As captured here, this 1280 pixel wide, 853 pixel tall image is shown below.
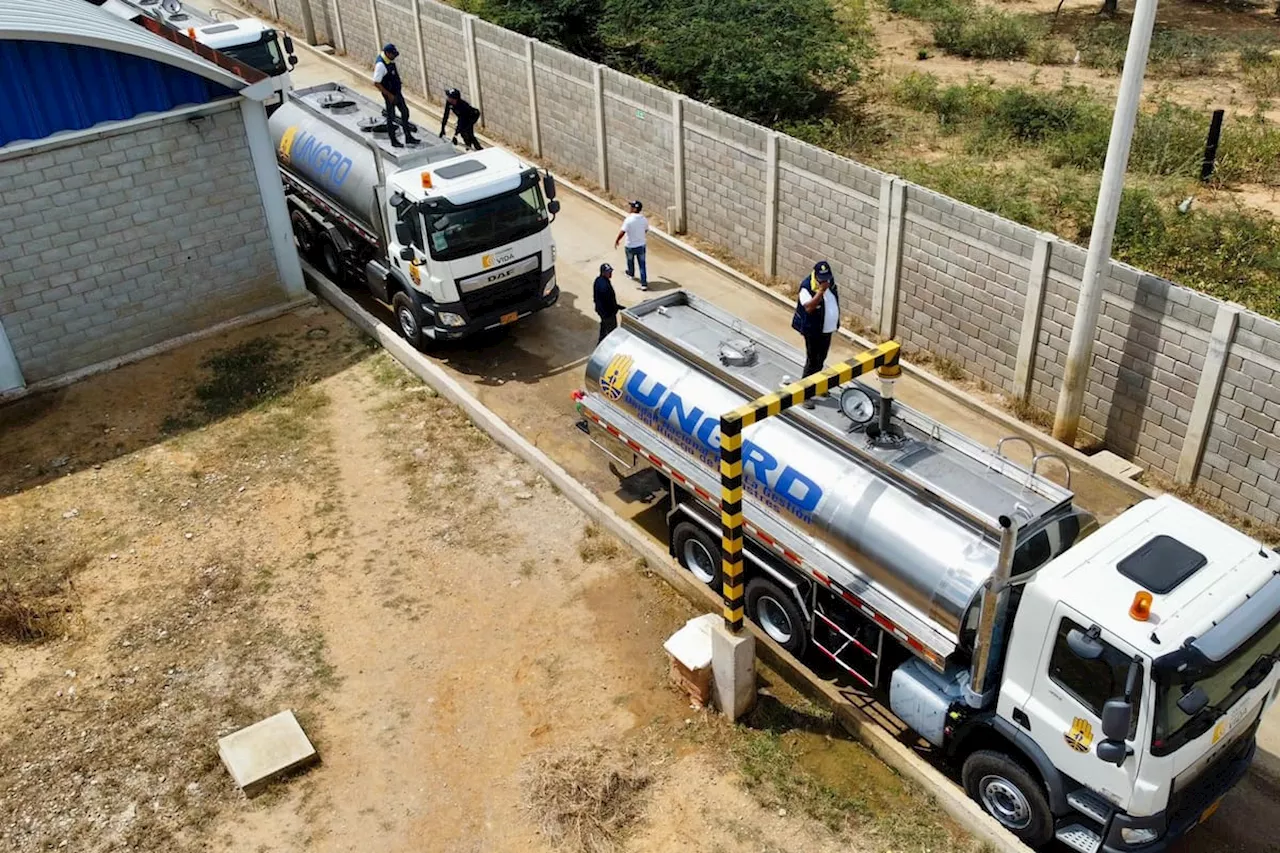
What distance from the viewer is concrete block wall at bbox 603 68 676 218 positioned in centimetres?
1828

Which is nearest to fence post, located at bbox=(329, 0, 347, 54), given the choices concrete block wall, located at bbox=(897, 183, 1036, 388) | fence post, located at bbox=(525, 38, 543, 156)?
fence post, located at bbox=(525, 38, 543, 156)

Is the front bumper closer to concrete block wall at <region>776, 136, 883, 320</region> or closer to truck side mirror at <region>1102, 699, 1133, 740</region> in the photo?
truck side mirror at <region>1102, 699, 1133, 740</region>

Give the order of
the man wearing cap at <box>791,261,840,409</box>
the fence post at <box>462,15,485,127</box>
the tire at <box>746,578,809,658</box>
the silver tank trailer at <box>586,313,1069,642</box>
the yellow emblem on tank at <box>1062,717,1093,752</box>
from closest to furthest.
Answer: the yellow emblem on tank at <box>1062,717,1093,752</box> → the silver tank trailer at <box>586,313,1069,642</box> → the tire at <box>746,578,809,658</box> → the man wearing cap at <box>791,261,840,409</box> → the fence post at <box>462,15,485,127</box>

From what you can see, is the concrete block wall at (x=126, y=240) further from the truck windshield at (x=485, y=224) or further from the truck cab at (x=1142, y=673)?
the truck cab at (x=1142, y=673)

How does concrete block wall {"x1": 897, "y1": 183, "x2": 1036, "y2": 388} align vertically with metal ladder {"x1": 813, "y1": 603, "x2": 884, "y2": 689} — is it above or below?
above

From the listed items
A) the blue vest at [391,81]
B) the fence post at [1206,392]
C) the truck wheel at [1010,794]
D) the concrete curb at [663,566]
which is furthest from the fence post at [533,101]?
the truck wheel at [1010,794]

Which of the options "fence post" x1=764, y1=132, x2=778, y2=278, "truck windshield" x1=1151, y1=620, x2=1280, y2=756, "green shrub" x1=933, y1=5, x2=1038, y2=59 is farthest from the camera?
"green shrub" x1=933, y1=5, x2=1038, y2=59

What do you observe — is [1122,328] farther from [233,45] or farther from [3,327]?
[233,45]

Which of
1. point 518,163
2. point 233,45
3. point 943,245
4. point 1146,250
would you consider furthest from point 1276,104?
point 233,45

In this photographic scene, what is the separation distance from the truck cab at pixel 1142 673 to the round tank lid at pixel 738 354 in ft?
12.5

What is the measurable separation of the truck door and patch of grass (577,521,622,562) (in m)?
4.99

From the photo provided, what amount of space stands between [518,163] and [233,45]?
9.66 meters

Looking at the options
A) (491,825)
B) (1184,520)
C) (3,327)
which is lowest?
(491,825)

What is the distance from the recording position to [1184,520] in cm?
775
